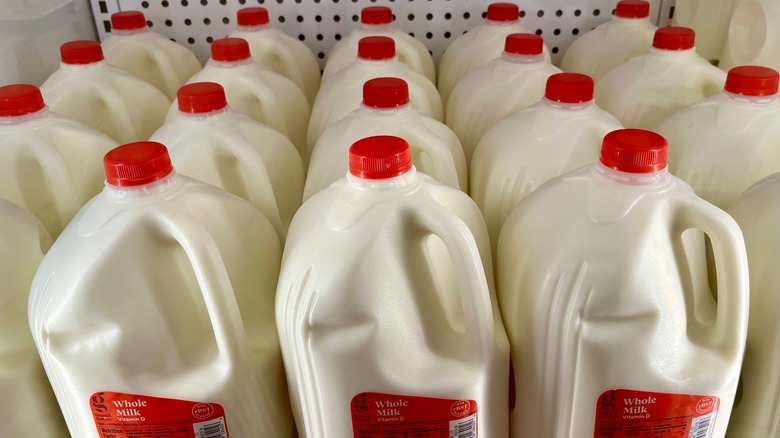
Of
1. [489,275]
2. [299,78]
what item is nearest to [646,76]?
[489,275]

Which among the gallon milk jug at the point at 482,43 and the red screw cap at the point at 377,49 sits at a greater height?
the red screw cap at the point at 377,49

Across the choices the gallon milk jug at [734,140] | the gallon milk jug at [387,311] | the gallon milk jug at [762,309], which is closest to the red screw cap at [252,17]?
the gallon milk jug at [387,311]

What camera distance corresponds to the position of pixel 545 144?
2.99ft

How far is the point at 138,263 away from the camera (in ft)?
2.24

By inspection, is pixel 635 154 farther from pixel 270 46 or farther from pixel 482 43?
pixel 270 46

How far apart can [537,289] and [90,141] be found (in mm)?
684

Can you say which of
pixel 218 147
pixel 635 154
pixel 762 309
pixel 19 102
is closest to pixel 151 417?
pixel 218 147

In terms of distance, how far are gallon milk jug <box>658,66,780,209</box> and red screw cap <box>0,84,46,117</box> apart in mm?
920

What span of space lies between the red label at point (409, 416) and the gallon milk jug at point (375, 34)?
0.83m

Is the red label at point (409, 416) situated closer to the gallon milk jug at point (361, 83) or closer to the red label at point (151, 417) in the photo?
the red label at point (151, 417)

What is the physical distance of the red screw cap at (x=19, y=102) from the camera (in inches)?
35.1

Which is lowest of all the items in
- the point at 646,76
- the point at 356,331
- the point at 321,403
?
the point at 321,403

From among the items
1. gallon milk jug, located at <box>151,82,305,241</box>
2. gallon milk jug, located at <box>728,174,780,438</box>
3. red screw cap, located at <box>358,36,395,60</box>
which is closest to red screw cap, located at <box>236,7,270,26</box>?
red screw cap, located at <box>358,36,395,60</box>

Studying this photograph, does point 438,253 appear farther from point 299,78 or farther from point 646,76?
point 299,78
